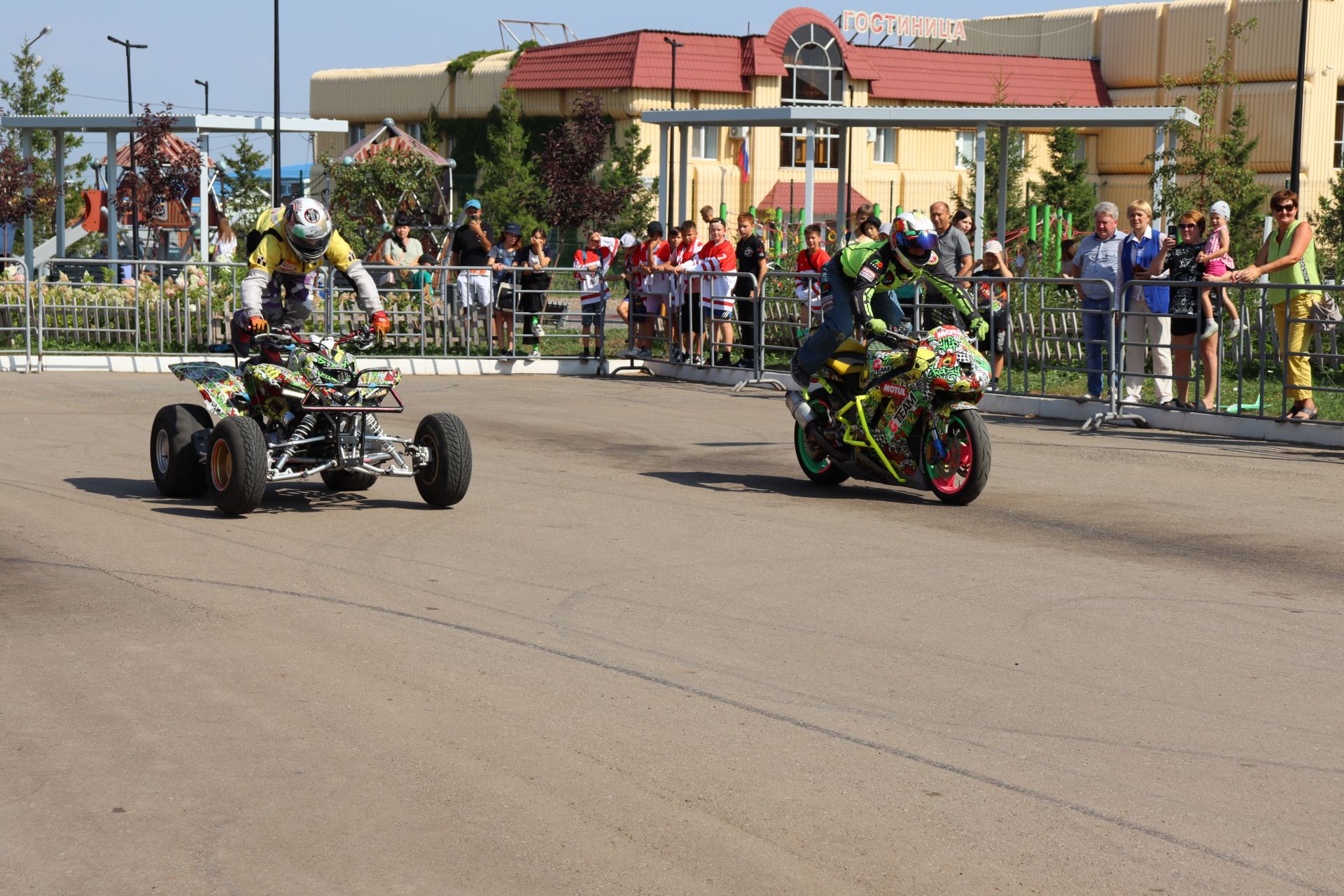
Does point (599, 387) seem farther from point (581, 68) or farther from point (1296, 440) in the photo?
point (581, 68)

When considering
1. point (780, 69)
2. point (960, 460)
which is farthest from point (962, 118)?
point (780, 69)

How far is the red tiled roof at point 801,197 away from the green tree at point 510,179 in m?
8.18

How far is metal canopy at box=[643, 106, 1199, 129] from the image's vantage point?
22.7 meters

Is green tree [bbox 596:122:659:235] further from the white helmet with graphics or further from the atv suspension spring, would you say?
the atv suspension spring

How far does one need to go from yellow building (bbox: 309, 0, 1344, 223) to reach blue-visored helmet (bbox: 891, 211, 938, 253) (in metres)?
47.4

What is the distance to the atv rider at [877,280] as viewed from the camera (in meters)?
11.1

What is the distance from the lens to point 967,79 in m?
63.7

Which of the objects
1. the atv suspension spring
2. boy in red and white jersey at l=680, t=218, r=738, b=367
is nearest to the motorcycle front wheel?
the atv suspension spring

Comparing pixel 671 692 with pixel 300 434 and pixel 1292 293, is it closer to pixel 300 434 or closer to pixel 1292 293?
pixel 300 434

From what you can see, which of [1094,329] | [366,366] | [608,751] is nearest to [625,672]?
[608,751]

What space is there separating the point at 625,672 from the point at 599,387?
14.0 meters

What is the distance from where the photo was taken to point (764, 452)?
14.1m

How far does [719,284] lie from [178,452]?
10.7 m

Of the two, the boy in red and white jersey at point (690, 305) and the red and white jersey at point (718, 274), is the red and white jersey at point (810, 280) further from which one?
the boy in red and white jersey at point (690, 305)
